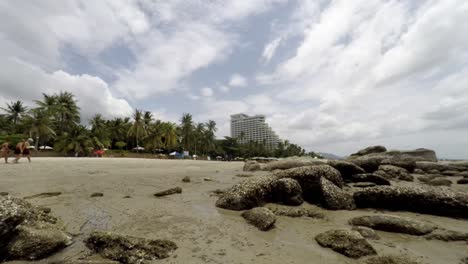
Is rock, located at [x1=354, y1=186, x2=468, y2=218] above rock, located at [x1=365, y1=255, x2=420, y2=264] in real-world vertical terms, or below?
above

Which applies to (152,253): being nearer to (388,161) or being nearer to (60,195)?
(60,195)

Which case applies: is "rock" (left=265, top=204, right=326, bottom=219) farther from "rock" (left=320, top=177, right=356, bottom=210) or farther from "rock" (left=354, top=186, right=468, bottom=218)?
"rock" (left=354, top=186, right=468, bottom=218)

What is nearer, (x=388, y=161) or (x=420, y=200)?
(x=420, y=200)

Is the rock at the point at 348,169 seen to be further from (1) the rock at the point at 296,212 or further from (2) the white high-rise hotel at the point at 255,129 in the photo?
(2) the white high-rise hotel at the point at 255,129

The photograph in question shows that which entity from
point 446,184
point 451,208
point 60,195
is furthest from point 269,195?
point 446,184

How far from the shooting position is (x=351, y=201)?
5223 millimetres

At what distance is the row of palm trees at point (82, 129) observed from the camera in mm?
39125

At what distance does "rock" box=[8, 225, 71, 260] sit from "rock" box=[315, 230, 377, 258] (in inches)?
144

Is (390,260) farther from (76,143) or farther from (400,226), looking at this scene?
(76,143)

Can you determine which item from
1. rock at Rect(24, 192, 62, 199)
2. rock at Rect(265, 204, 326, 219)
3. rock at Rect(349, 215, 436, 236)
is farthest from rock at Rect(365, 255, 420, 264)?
rock at Rect(24, 192, 62, 199)

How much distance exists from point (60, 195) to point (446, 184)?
514 inches

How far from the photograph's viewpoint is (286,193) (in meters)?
5.38

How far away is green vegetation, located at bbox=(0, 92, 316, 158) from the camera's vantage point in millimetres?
39031

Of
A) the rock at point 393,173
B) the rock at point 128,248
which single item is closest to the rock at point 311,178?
the rock at point 128,248
